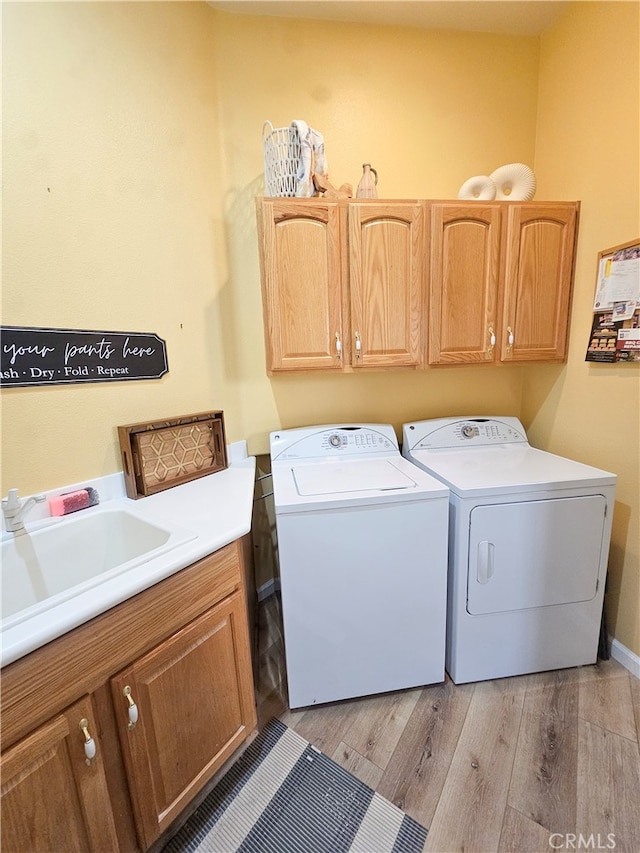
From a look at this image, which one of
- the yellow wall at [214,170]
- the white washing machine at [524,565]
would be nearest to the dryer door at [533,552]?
the white washing machine at [524,565]

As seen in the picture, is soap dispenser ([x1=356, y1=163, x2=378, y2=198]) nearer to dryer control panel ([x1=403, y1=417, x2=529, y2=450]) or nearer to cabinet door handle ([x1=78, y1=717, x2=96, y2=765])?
dryer control panel ([x1=403, y1=417, x2=529, y2=450])

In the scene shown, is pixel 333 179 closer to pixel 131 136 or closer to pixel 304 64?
pixel 304 64

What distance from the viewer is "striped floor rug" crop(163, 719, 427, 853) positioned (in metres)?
1.08

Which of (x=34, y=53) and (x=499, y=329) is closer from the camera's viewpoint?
(x=34, y=53)

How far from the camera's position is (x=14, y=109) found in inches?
42.0

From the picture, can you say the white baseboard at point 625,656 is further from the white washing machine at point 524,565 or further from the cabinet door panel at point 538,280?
the cabinet door panel at point 538,280

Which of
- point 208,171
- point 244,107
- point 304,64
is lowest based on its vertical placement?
point 208,171

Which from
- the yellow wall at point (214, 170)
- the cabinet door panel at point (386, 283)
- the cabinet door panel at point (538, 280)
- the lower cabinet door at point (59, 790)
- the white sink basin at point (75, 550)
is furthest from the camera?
the cabinet door panel at point (538, 280)

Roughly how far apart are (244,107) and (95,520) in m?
1.94

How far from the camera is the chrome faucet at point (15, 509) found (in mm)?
1054

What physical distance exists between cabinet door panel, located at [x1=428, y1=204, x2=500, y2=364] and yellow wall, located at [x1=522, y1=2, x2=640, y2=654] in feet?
1.47

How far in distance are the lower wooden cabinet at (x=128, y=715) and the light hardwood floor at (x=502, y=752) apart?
18.2 inches

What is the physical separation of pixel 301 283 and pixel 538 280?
1.16m

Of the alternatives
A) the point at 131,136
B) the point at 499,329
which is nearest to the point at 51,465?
the point at 131,136
